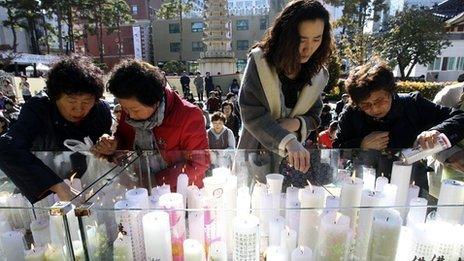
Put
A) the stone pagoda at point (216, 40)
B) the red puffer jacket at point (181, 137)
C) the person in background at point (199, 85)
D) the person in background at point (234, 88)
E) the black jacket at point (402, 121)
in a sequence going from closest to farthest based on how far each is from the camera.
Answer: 1. the red puffer jacket at point (181, 137)
2. the black jacket at point (402, 121)
3. the person in background at point (234, 88)
4. the person in background at point (199, 85)
5. the stone pagoda at point (216, 40)

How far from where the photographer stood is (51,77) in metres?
1.21

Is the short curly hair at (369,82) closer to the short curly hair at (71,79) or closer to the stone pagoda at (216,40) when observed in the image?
the short curly hair at (71,79)

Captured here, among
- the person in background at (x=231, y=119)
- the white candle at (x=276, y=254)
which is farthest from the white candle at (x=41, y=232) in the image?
the person in background at (x=231, y=119)

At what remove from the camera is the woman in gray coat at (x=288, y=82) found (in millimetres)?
1223

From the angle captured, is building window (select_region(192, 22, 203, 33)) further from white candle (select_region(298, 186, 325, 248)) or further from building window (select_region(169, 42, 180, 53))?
white candle (select_region(298, 186, 325, 248))

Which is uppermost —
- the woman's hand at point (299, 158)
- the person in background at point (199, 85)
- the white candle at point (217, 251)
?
the woman's hand at point (299, 158)

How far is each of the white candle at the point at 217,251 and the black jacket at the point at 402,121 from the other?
781 mm

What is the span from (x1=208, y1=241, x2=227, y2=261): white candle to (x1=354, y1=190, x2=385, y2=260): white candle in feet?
1.23

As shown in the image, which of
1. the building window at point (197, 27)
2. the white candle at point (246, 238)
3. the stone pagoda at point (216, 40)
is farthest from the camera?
the building window at point (197, 27)

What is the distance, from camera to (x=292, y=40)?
1.24 metres

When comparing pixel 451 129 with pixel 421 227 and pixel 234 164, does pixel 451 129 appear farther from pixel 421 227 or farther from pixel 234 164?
pixel 234 164

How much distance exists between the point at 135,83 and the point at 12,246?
619mm

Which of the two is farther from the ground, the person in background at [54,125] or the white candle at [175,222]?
the person in background at [54,125]

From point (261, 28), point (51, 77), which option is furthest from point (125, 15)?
point (51, 77)
